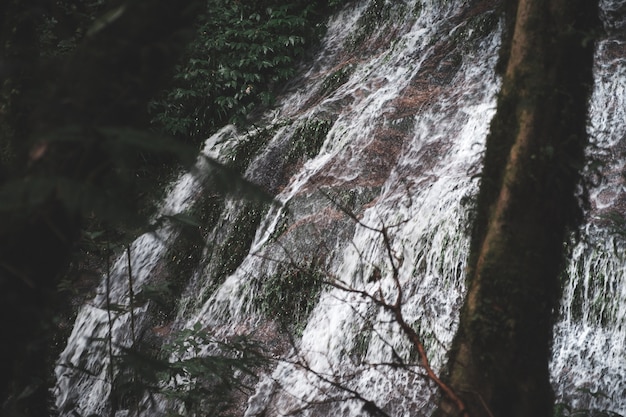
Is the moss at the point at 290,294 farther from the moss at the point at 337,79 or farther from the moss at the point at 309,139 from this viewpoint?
the moss at the point at 337,79

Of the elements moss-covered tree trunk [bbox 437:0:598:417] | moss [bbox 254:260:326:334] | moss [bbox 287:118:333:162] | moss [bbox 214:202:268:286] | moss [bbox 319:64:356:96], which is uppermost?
moss [bbox 319:64:356:96]

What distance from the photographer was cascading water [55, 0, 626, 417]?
5102 mm

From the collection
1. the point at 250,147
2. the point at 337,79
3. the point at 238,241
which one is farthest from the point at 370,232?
the point at 337,79

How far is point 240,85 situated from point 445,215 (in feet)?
18.9

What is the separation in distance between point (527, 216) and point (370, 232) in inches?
168

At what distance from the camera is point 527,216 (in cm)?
216

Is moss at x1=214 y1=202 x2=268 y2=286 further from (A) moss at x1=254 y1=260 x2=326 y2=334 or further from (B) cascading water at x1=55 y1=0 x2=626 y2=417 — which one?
(A) moss at x1=254 y1=260 x2=326 y2=334

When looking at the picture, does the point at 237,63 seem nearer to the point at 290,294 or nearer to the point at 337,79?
the point at 337,79

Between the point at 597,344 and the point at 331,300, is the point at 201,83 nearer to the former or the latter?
the point at 331,300

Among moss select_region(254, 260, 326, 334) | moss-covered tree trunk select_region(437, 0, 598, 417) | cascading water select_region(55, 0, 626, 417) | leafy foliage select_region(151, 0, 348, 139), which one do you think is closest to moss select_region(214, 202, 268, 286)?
cascading water select_region(55, 0, 626, 417)

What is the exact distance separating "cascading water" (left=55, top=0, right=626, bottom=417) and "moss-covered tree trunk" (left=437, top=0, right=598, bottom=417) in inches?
61.5

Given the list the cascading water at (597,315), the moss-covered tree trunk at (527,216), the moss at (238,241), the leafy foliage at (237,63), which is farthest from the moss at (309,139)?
the moss-covered tree trunk at (527,216)

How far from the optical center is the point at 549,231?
Answer: 216 centimetres

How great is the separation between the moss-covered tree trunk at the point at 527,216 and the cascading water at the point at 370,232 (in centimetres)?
156
